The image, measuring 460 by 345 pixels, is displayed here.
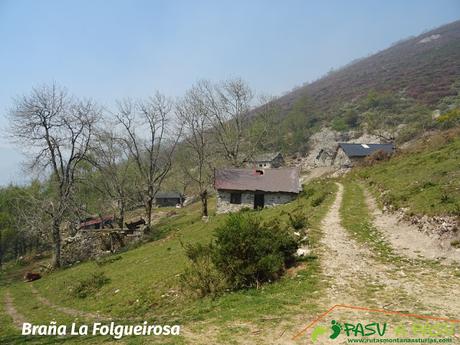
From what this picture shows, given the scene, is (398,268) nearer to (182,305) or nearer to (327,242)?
(327,242)

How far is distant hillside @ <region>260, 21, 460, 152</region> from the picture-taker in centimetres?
7338

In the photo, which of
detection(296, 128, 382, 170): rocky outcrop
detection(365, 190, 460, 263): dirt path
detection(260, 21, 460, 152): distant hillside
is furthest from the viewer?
detection(260, 21, 460, 152): distant hillside

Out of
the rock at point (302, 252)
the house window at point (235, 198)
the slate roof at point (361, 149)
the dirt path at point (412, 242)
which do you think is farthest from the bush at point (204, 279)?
the slate roof at point (361, 149)

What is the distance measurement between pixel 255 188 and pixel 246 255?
23.4 m

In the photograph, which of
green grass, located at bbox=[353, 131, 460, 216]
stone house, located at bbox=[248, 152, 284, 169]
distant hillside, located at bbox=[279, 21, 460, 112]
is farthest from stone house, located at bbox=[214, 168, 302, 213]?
distant hillside, located at bbox=[279, 21, 460, 112]

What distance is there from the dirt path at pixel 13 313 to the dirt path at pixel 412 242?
1531 cm

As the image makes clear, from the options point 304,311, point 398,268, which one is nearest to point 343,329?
point 304,311

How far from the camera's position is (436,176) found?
19.6m

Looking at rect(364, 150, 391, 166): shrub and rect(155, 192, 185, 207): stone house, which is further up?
rect(364, 150, 391, 166): shrub

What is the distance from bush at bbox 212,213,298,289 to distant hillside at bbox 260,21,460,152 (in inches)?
2184

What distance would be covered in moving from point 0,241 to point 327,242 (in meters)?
51.8

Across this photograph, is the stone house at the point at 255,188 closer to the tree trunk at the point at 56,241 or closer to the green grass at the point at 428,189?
the green grass at the point at 428,189

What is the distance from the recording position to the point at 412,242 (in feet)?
43.1

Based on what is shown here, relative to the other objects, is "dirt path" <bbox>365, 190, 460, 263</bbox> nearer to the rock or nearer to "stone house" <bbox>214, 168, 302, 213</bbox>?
the rock
